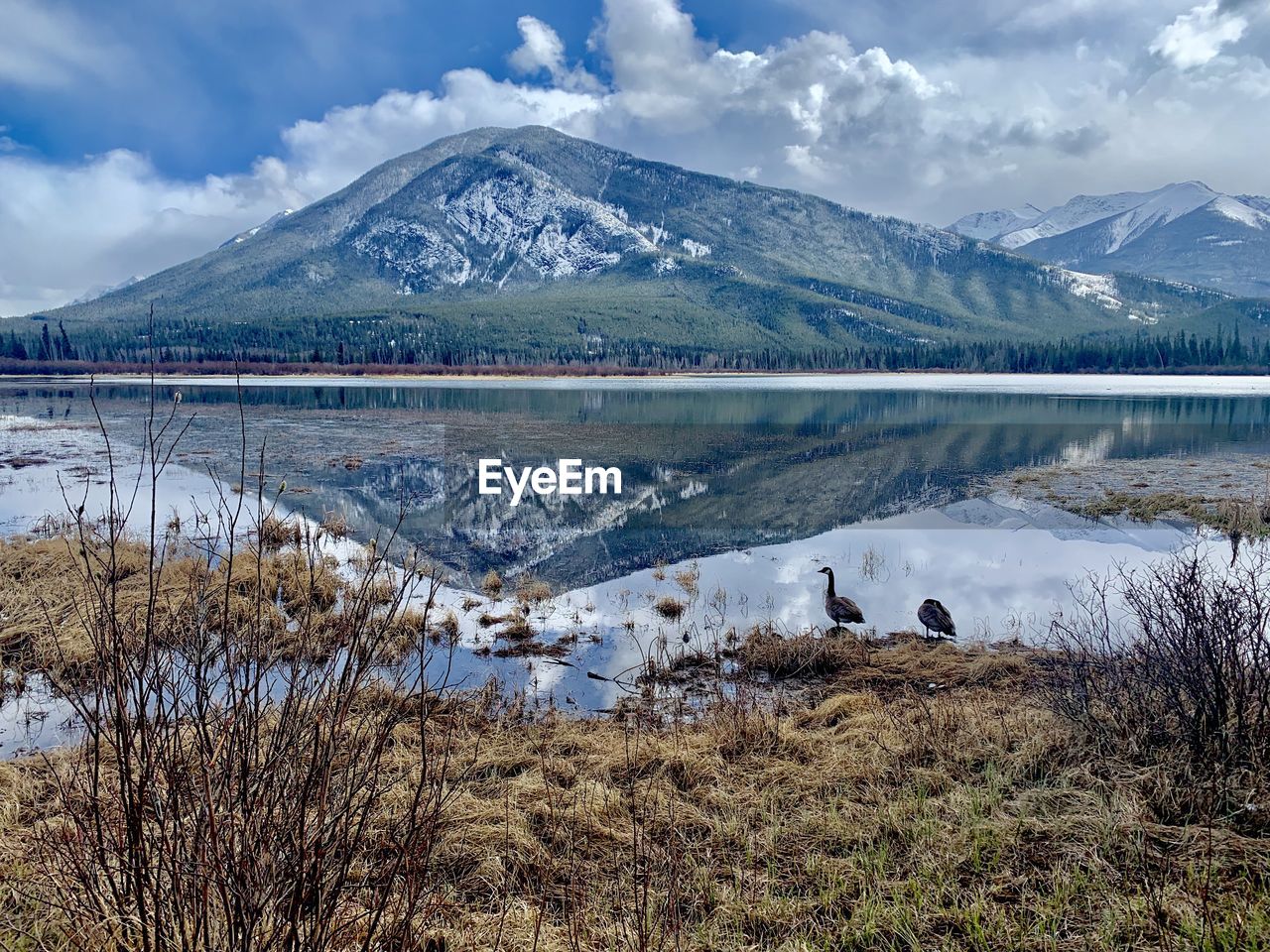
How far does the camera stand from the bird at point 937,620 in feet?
30.9

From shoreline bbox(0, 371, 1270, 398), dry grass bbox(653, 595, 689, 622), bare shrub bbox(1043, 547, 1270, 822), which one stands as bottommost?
dry grass bbox(653, 595, 689, 622)

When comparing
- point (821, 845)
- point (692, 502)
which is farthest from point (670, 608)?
point (692, 502)

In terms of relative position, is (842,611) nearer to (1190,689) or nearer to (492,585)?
(1190,689)

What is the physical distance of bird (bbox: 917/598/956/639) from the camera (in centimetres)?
941

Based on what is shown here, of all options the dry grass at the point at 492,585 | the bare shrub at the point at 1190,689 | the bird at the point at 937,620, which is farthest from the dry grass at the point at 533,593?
the bare shrub at the point at 1190,689

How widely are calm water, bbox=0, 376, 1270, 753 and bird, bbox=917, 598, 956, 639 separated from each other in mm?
699

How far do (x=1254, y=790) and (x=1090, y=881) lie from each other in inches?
53.3

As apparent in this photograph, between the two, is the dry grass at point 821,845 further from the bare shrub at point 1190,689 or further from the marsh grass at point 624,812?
the bare shrub at point 1190,689

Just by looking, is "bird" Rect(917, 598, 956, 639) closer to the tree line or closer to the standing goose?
the standing goose

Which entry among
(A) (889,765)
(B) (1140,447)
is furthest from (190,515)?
(B) (1140,447)

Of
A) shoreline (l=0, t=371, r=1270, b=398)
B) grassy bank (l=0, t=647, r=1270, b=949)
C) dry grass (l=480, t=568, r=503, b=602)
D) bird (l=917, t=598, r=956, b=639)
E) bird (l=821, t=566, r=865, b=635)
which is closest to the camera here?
grassy bank (l=0, t=647, r=1270, b=949)

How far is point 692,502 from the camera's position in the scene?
1930cm

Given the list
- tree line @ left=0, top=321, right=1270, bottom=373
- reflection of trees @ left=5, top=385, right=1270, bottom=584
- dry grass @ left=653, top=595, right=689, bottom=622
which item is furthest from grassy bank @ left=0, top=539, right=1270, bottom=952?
tree line @ left=0, top=321, right=1270, bottom=373

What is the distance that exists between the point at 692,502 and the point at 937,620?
1025 centimetres
